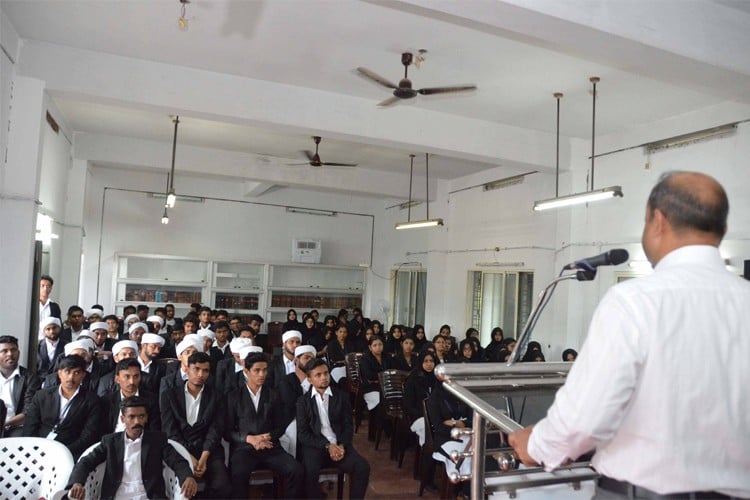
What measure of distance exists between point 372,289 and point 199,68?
8.30 meters

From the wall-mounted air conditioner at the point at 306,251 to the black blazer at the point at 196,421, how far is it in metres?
7.90

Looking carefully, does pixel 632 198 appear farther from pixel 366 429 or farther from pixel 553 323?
pixel 366 429

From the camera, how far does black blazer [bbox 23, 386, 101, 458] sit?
3.70m

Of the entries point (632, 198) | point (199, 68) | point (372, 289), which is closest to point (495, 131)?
point (632, 198)

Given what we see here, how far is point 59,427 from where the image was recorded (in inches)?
146

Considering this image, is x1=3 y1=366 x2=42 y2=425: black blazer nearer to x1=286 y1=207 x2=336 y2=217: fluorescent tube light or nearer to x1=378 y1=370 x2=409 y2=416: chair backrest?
x1=378 y1=370 x2=409 y2=416: chair backrest

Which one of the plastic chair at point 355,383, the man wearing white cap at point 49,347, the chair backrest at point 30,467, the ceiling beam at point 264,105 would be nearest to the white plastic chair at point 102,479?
the chair backrest at point 30,467

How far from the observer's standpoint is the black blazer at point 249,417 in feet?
13.3

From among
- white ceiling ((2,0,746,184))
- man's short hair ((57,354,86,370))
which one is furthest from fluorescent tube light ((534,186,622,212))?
man's short hair ((57,354,86,370))

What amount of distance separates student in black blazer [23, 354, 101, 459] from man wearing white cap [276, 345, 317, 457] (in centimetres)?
141

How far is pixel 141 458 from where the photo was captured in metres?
3.17

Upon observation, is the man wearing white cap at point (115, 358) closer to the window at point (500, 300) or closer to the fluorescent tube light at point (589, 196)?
the fluorescent tube light at point (589, 196)

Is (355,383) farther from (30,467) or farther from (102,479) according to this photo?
(30,467)

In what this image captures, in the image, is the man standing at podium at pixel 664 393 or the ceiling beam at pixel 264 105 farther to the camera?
the ceiling beam at pixel 264 105
